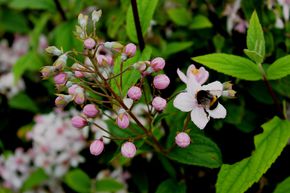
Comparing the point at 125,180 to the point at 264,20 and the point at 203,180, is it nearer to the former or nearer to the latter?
the point at 203,180

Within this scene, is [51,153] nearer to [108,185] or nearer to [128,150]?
[108,185]

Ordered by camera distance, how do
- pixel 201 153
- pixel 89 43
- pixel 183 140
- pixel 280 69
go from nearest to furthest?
pixel 89 43 < pixel 183 140 < pixel 280 69 < pixel 201 153

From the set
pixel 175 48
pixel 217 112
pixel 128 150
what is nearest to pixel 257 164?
pixel 217 112

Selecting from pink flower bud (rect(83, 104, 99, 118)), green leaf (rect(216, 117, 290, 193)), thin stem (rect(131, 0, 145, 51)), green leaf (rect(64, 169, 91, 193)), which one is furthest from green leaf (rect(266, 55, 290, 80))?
green leaf (rect(64, 169, 91, 193))

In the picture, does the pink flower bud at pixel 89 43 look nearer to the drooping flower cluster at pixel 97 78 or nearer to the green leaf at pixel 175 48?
the drooping flower cluster at pixel 97 78

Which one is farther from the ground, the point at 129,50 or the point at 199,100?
the point at 129,50

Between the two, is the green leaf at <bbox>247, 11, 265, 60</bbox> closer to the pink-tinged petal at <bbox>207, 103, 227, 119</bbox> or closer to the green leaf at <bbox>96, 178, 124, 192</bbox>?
the pink-tinged petal at <bbox>207, 103, 227, 119</bbox>

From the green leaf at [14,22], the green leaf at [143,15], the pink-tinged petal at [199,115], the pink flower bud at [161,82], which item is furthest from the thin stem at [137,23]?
the green leaf at [14,22]
